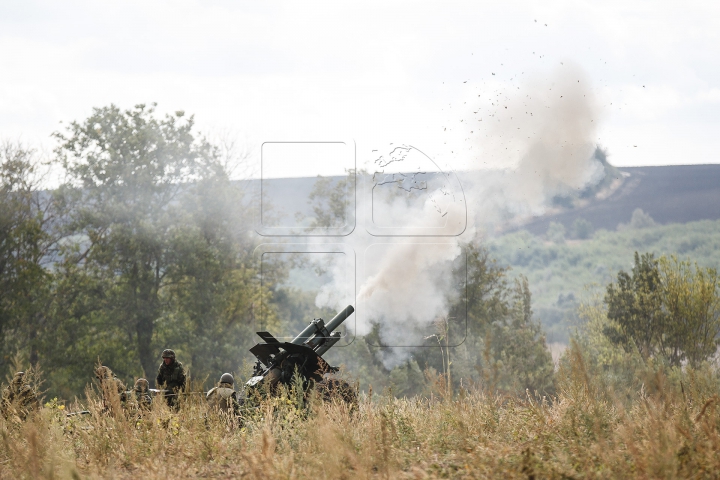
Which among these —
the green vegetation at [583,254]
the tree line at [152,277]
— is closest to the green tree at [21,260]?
the tree line at [152,277]

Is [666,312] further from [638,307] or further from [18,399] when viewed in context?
[18,399]

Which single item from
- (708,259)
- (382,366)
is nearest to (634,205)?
(708,259)

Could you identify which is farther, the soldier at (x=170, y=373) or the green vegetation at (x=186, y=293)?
the green vegetation at (x=186, y=293)

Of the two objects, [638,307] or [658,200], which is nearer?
[638,307]

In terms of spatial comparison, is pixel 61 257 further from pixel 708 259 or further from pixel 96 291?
pixel 708 259

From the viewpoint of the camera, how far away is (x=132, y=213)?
1318 inches

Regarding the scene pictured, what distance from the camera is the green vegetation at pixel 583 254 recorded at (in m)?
71.8

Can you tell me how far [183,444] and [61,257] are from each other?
29.3 meters

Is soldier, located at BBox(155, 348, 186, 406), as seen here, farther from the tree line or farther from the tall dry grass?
the tree line

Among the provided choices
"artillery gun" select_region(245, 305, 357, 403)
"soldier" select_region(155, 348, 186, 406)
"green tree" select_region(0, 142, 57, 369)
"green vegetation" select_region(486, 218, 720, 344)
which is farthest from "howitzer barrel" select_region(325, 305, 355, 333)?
"green vegetation" select_region(486, 218, 720, 344)

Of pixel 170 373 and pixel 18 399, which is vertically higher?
pixel 18 399

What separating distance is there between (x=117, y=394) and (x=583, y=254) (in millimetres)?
80060

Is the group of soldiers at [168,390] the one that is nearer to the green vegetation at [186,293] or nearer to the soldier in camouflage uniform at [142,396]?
the soldier in camouflage uniform at [142,396]

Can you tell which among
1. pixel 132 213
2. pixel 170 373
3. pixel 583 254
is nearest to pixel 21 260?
pixel 132 213
